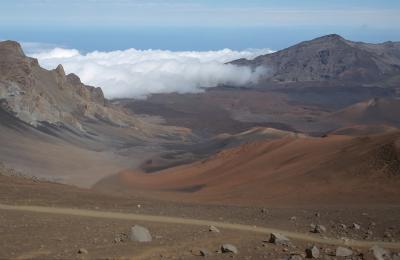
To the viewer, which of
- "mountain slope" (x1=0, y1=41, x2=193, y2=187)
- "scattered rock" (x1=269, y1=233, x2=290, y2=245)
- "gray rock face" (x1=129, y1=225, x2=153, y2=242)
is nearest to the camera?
"gray rock face" (x1=129, y1=225, x2=153, y2=242)

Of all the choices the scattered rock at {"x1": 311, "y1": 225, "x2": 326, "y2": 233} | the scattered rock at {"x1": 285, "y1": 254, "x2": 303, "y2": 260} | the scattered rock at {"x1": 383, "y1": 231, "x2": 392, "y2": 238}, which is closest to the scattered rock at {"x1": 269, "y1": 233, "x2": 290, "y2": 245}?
the scattered rock at {"x1": 285, "y1": 254, "x2": 303, "y2": 260}

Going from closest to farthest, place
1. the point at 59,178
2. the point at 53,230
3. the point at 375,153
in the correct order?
the point at 53,230 < the point at 375,153 < the point at 59,178

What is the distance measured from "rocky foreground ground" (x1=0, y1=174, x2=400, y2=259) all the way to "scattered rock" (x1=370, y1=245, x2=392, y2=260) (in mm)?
24

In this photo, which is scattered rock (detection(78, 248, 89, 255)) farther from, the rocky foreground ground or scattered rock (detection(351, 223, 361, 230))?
scattered rock (detection(351, 223, 361, 230))

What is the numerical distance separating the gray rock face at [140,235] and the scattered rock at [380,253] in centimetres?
565

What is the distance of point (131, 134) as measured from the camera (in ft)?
337

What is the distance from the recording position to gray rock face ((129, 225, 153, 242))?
17.0 m

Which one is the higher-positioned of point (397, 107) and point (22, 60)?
point (22, 60)

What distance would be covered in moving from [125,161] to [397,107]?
8201 centimetres

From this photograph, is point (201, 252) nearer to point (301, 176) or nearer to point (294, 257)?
point (294, 257)

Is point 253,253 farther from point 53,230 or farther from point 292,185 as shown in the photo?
point 292,185

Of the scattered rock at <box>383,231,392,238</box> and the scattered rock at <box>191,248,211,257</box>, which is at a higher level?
the scattered rock at <box>191,248,211,257</box>

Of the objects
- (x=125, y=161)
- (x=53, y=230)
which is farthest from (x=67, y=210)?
(x=125, y=161)

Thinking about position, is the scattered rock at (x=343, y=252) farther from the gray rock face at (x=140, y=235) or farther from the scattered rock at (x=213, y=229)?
the gray rock face at (x=140, y=235)
